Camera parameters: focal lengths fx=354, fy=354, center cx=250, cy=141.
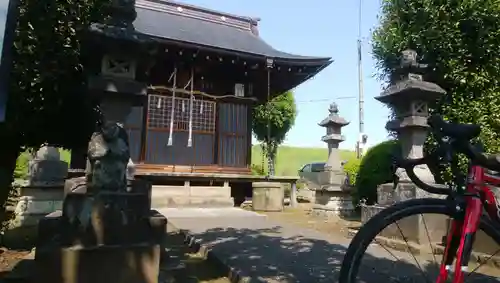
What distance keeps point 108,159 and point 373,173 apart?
7329 mm

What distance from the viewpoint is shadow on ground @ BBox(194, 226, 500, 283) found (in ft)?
13.3

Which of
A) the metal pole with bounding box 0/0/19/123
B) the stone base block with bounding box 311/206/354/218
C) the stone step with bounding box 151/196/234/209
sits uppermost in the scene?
the metal pole with bounding box 0/0/19/123

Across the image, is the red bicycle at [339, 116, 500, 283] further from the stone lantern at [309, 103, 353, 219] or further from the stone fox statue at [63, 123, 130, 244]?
the stone lantern at [309, 103, 353, 219]


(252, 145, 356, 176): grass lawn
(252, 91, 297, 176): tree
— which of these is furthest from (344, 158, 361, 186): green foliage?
(252, 145, 356, 176): grass lawn

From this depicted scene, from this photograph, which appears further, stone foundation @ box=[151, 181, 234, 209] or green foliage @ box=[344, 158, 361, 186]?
green foliage @ box=[344, 158, 361, 186]

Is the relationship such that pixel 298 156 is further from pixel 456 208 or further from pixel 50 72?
pixel 456 208

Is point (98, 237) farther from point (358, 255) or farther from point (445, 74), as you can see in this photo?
point (445, 74)

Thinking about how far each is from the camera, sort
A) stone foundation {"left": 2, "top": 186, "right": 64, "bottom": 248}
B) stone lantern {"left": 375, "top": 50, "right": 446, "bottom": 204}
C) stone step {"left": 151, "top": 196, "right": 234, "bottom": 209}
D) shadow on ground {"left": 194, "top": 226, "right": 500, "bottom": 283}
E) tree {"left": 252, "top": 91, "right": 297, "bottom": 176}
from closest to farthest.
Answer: shadow on ground {"left": 194, "top": 226, "right": 500, "bottom": 283} < stone lantern {"left": 375, "top": 50, "right": 446, "bottom": 204} < stone foundation {"left": 2, "top": 186, "right": 64, "bottom": 248} < stone step {"left": 151, "top": 196, "right": 234, "bottom": 209} < tree {"left": 252, "top": 91, "right": 297, "bottom": 176}

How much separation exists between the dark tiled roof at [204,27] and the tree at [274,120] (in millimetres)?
7851

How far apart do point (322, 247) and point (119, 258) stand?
3726mm

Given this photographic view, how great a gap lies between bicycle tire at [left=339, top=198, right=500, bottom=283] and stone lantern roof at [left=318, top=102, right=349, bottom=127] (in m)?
10.00

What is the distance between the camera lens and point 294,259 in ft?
16.6

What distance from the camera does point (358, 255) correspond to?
6.29 feet

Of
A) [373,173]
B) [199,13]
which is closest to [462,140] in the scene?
[373,173]
